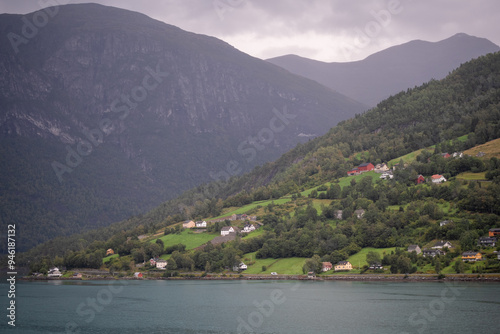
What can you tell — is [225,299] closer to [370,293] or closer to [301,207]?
[370,293]

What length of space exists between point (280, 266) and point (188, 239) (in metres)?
34.9

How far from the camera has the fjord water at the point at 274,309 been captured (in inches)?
2347

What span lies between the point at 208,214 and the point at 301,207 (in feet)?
132

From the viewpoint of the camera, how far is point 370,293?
80938 millimetres

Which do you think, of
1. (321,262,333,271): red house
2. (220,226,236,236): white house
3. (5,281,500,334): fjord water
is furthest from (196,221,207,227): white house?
(5,281,500,334): fjord water

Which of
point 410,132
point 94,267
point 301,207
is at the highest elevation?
point 410,132

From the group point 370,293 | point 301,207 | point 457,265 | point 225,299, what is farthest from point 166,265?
point 457,265

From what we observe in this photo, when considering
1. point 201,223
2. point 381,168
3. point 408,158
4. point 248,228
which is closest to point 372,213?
point 248,228

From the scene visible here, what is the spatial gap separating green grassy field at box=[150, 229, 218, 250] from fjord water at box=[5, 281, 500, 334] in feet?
121

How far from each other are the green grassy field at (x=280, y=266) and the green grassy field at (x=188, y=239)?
19383 millimetres

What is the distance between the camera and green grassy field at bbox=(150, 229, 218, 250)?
134750 mm

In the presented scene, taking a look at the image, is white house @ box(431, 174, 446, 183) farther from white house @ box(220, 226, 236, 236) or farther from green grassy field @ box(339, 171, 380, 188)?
white house @ box(220, 226, 236, 236)

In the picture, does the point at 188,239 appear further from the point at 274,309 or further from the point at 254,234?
the point at 274,309

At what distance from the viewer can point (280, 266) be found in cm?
11206
